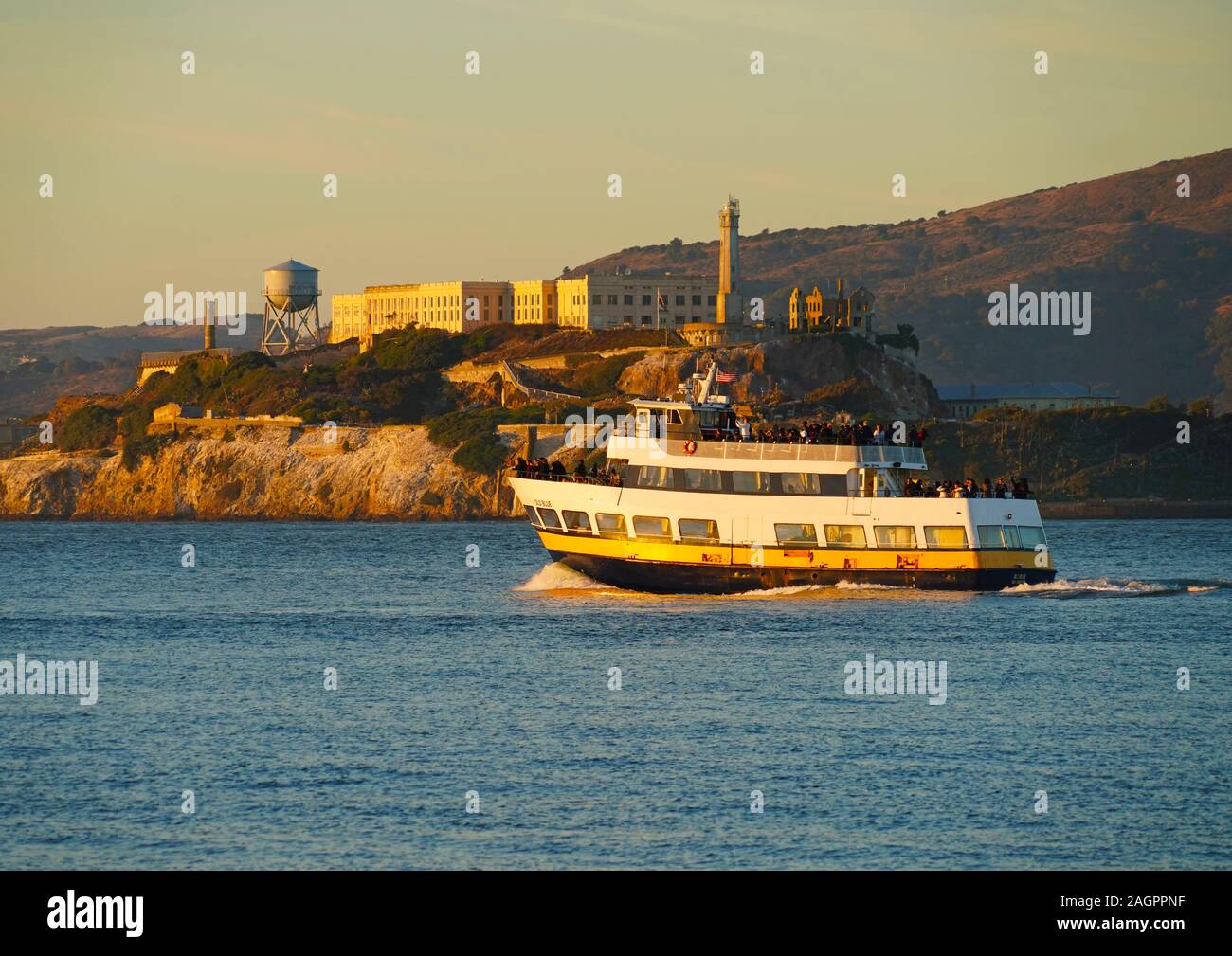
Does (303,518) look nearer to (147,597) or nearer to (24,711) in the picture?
(147,597)

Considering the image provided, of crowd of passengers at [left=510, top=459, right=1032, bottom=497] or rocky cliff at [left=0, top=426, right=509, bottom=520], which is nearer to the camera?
crowd of passengers at [left=510, top=459, right=1032, bottom=497]

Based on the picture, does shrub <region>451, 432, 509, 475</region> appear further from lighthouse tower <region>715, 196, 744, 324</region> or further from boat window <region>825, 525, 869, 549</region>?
boat window <region>825, 525, 869, 549</region>

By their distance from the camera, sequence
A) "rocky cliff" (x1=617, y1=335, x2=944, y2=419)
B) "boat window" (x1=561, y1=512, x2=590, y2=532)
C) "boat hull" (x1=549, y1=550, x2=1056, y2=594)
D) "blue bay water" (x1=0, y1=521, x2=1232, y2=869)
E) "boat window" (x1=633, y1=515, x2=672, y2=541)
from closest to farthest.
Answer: "blue bay water" (x1=0, y1=521, x2=1232, y2=869) < "boat hull" (x1=549, y1=550, x2=1056, y2=594) < "boat window" (x1=633, y1=515, x2=672, y2=541) < "boat window" (x1=561, y1=512, x2=590, y2=532) < "rocky cliff" (x1=617, y1=335, x2=944, y2=419)

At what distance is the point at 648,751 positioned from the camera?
41062mm

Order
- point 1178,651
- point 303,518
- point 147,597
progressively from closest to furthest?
point 1178,651, point 147,597, point 303,518

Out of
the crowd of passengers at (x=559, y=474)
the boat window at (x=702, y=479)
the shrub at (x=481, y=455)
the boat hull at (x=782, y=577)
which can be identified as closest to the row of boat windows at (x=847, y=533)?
the boat hull at (x=782, y=577)

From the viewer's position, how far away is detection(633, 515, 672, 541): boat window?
7112cm

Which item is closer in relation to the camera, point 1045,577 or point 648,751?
point 648,751

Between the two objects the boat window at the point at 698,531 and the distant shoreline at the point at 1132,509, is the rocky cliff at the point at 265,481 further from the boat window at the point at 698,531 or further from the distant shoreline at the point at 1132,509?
the boat window at the point at 698,531

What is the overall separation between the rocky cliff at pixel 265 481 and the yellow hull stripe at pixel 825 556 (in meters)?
89.4

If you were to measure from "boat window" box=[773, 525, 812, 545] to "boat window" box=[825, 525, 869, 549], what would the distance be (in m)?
0.55

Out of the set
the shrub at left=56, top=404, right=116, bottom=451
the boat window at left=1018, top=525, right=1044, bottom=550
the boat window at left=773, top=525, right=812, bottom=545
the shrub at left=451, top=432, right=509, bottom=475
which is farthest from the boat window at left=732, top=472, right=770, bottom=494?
the shrub at left=56, top=404, right=116, bottom=451
